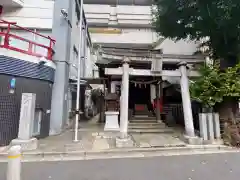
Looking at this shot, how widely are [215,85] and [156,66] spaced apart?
2883mm

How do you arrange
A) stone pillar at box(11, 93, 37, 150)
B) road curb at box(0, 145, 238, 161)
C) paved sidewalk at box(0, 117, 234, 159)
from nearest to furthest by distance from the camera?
road curb at box(0, 145, 238, 161), paved sidewalk at box(0, 117, 234, 159), stone pillar at box(11, 93, 37, 150)

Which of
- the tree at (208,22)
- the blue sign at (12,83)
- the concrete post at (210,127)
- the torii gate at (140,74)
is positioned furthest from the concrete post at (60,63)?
the concrete post at (210,127)

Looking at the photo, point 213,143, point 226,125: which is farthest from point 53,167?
point 226,125

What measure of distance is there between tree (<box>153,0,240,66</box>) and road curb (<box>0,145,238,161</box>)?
5029mm

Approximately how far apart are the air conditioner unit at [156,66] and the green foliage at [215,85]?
203 centimetres

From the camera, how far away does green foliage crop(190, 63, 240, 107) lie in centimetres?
787

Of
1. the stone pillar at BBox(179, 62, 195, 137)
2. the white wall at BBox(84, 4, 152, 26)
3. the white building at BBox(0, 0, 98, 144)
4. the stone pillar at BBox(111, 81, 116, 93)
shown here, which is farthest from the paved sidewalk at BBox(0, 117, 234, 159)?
the white wall at BBox(84, 4, 152, 26)

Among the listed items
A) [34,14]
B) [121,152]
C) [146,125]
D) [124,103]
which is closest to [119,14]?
[34,14]

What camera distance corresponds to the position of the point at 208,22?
26.4 ft

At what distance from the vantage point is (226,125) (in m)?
8.05

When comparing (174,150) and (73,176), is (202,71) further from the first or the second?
(73,176)

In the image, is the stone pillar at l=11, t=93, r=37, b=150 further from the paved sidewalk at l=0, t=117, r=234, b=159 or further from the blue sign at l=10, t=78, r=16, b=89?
the blue sign at l=10, t=78, r=16, b=89

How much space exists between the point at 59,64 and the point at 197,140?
25.3 feet

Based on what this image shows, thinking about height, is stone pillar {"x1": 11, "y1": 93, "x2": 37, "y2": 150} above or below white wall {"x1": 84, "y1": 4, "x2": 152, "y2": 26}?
below
